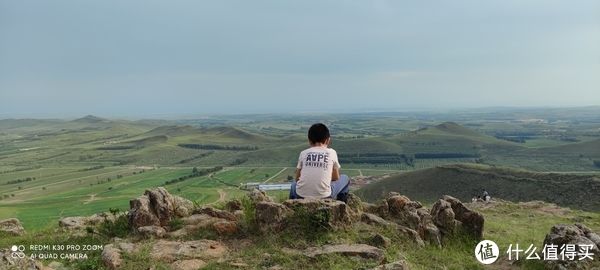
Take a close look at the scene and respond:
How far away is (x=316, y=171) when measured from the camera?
37.7ft

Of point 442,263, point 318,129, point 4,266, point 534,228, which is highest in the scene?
point 318,129

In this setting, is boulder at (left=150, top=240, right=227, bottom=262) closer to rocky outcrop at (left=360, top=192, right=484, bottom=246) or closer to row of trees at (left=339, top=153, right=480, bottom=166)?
rocky outcrop at (left=360, top=192, right=484, bottom=246)

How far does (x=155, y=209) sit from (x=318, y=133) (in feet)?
18.3

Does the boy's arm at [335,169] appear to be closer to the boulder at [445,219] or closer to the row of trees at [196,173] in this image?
the boulder at [445,219]

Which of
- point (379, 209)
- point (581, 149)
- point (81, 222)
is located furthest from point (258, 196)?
point (581, 149)

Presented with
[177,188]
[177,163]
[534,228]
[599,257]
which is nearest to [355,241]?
[599,257]

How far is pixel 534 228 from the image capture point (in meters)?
17.7

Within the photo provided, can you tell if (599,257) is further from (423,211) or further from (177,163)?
(177,163)

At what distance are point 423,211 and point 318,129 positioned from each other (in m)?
4.55

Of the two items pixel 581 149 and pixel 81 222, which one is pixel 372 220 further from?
pixel 581 149

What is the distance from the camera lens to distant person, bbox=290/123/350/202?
37.0 feet

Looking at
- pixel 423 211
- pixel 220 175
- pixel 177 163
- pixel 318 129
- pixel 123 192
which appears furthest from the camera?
pixel 177 163

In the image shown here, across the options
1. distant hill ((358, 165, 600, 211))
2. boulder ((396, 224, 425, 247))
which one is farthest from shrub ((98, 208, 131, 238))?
distant hill ((358, 165, 600, 211))

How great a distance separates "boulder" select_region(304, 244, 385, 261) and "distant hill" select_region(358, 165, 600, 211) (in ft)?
127
